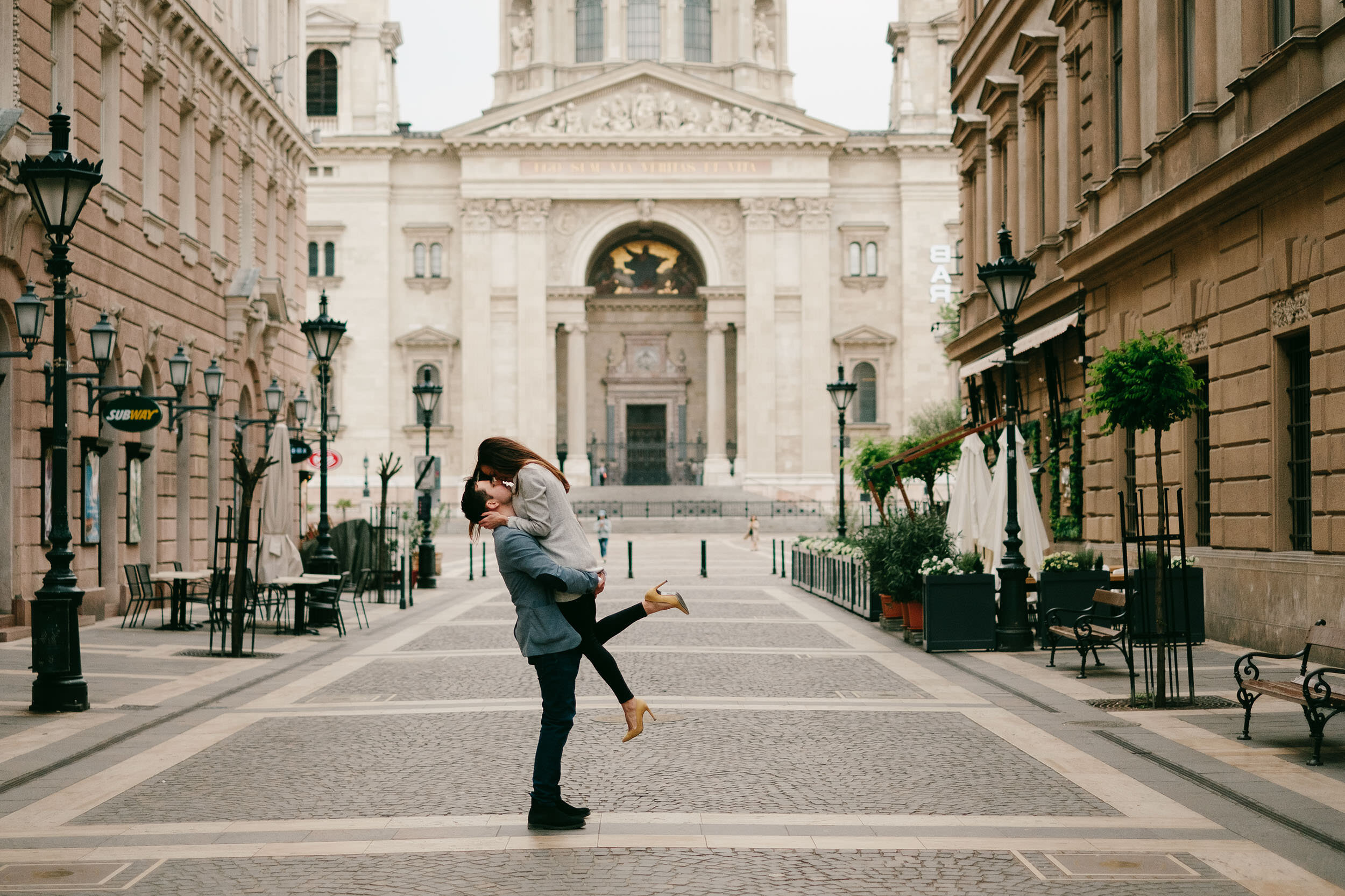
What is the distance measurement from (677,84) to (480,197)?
10.7m

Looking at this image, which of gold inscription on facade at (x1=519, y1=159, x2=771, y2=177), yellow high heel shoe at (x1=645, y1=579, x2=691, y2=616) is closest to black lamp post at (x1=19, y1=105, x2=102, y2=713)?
yellow high heel shoe at (x1=645, y1=579, x2=691, y2=616)

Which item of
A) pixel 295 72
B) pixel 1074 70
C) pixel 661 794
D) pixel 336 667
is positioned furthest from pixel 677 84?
pixel 661 794

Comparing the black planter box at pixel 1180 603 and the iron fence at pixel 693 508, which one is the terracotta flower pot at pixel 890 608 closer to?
Answer: the black planter box at pixel 1180 603

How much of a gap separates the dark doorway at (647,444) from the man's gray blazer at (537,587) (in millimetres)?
68391

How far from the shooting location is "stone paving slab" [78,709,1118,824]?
823 centimetres

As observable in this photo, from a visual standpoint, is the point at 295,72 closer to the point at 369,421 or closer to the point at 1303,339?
the point at 1303,339

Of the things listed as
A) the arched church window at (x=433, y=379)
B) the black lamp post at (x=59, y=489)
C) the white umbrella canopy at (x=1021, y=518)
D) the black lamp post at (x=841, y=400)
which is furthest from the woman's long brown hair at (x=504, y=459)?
the arched church window at (x=433, y=379)

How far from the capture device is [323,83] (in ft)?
241

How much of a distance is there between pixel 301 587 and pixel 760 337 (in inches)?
2058

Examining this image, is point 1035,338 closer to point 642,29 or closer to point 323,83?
point 642,29

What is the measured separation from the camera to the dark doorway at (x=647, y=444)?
7606 cm

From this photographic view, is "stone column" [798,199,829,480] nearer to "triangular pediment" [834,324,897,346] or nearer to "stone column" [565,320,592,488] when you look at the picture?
"triangular pediment" [834,324,897,346]

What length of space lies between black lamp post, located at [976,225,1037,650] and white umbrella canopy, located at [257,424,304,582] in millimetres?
9002

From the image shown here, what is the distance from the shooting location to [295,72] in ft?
112
